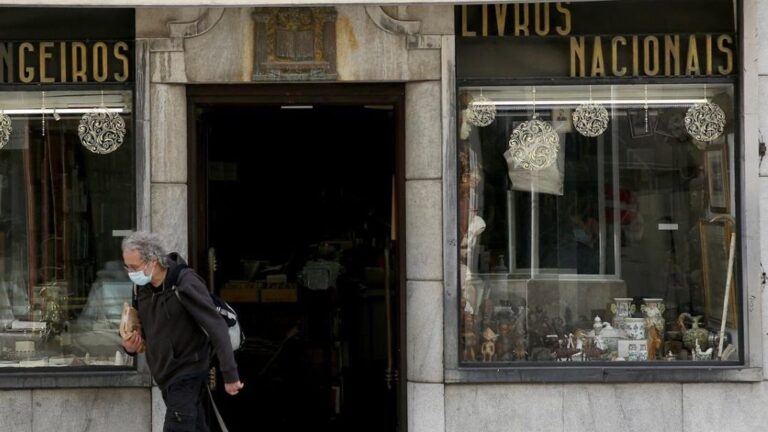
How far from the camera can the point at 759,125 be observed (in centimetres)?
800

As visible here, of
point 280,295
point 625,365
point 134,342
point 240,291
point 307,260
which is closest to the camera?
point 134,342

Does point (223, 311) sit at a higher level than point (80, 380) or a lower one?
higher

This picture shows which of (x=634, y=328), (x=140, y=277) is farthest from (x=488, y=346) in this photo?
(x=140, y=277)

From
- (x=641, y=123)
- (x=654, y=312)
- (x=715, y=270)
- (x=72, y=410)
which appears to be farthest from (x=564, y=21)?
(x=72, y=410)

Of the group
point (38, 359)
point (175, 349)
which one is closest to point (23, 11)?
point (38, 359)

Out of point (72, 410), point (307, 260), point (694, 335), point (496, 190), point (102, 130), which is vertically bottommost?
point (72, 410)

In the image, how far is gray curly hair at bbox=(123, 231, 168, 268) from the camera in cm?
656

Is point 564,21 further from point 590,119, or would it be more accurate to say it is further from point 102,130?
A: point 102,130

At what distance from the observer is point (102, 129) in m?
8.26

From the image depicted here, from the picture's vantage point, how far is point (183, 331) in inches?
261

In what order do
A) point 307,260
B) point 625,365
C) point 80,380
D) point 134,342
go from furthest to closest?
point 307,260 < point 625,365 < point 80,380 < point 134,342

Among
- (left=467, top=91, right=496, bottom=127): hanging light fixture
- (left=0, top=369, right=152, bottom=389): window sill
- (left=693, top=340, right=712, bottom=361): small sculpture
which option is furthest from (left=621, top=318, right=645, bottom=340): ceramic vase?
(left=0, top=369, right=152, bottom=389): window sill

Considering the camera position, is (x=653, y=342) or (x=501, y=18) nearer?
(x=501, y=18)

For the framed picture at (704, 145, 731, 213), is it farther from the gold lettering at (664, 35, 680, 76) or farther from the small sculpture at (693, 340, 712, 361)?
the small sculpture at (693, 340, 712, 361)
